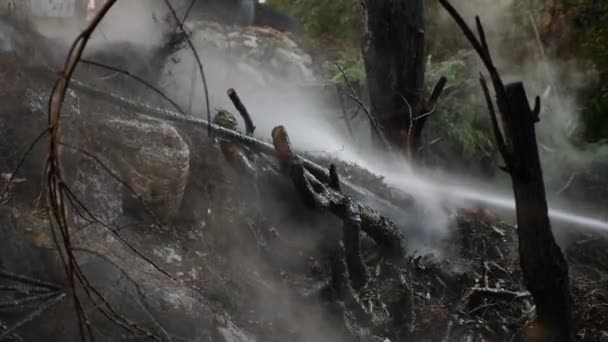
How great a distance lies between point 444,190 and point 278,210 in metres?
2.44

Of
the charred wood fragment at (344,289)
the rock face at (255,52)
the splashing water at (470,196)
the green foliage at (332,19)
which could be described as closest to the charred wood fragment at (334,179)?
the charred wood fragment at (344,289)

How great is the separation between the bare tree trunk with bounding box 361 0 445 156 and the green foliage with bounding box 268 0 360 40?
12.4 ft

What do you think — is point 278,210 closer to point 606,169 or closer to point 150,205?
point 150,205

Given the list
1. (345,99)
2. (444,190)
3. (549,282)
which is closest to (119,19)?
(345,99)

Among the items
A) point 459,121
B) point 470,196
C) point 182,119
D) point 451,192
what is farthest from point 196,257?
point 459,121

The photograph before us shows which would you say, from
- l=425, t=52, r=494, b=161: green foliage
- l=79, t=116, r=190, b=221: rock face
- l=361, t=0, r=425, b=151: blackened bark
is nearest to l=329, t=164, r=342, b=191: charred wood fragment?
l=79, t=116, r=190, b=221: rock face

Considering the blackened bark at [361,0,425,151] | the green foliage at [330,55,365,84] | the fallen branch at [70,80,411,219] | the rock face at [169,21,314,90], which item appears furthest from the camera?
the green foliage at [330,55,365,84]

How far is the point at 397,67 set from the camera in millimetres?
6121

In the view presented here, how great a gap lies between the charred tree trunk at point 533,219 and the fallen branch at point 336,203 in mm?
1410

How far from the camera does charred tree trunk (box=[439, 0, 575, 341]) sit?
307 cm

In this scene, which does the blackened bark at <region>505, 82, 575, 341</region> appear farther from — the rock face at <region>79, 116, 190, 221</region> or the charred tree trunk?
the rock face at <region>79, 116, 190, 221</region>

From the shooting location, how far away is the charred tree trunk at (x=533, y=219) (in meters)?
3.07

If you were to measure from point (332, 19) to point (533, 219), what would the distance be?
7.47 m

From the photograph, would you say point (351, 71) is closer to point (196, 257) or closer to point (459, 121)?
point (459, 121)
